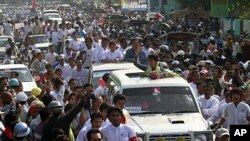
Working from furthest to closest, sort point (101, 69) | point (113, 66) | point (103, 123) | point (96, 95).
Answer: point (113, 66), point (101, 69), point (96, 95), point (103, 123)

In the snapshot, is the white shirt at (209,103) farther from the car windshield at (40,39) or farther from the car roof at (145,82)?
the car windshield at (40,39)

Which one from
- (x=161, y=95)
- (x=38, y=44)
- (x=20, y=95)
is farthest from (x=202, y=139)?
(x=38, y=44)

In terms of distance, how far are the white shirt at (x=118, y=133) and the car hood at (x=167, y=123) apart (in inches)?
56.4

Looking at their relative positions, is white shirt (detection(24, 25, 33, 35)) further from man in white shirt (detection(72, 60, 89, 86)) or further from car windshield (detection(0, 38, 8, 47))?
man in white shirt (detection(72, 60, 89, 86))

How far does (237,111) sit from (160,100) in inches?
50.2

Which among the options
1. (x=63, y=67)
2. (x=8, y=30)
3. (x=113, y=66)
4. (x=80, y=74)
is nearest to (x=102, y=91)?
(x=113, y=66)

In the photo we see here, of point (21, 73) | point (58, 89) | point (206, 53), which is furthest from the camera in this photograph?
point (206, 53)

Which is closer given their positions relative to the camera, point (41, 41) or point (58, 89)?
point (58, 89)

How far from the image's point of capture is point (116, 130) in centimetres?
1124

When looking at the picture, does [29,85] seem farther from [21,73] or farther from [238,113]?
[238,113]

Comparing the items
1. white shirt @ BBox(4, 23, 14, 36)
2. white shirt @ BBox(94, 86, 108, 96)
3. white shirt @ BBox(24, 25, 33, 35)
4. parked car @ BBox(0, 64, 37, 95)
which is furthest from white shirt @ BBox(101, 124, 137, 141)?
white shirt @ BBox(4, 23, 14, 36)

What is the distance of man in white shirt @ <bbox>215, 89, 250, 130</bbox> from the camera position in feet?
44.9

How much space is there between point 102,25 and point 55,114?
3993cm

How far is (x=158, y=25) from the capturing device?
146ft
